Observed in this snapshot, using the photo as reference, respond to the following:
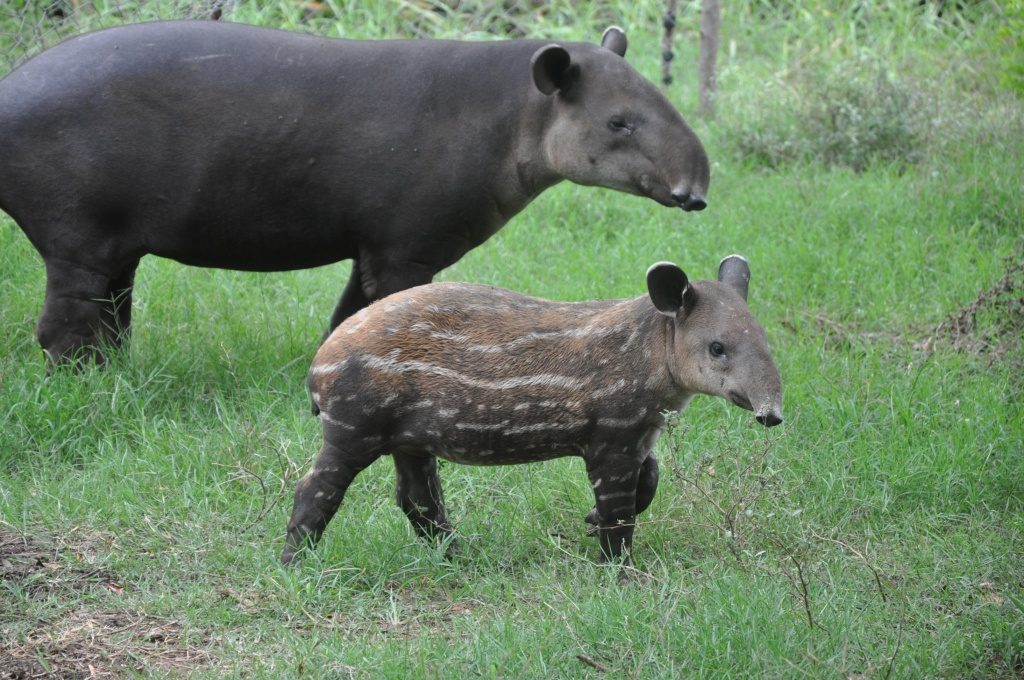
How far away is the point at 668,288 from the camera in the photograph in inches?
203

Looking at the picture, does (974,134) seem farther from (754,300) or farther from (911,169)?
(754,300)

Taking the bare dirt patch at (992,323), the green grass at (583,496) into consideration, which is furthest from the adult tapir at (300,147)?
the bare dirt patch at (992,323)

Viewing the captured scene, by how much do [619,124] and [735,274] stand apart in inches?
60.5

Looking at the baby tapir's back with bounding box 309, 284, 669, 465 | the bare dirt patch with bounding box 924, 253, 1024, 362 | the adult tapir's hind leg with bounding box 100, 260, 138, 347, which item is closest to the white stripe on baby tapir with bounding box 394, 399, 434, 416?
the baby tapir's back with bounding box 309, 284, 669, 465

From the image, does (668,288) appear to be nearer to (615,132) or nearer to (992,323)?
(615,132)

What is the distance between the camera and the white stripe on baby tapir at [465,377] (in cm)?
526

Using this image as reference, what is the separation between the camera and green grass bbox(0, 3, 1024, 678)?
488cm

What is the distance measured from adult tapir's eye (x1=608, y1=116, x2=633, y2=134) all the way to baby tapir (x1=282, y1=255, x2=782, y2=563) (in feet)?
5.26

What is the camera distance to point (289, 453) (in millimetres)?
6781

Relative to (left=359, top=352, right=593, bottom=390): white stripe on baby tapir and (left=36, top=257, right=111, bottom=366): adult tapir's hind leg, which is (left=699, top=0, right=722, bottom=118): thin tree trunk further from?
(left=359, top=352, right=593, bottom=390): white stripe on baby tapir

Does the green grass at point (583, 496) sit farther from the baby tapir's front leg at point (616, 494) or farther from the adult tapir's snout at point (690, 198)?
the adult tapir's snout at point (690, 198)

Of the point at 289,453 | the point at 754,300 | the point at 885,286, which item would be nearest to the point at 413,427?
the point at 289,453

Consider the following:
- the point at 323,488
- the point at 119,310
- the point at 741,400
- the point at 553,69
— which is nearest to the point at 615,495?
the point at 741,400

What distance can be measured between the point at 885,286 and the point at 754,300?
88 centimetres
